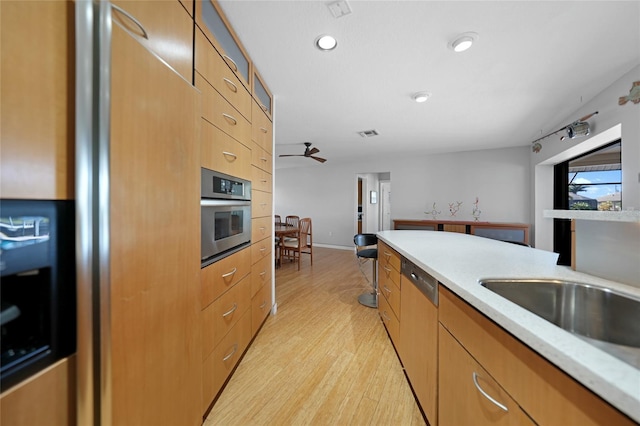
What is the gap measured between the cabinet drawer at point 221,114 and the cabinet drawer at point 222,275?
798 mm

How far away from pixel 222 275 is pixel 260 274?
29.0 inches

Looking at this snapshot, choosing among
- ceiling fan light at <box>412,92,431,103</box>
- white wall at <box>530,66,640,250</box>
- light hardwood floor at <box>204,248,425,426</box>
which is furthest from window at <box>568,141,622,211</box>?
light hardwood floor at <box>204,248,425,426</box>

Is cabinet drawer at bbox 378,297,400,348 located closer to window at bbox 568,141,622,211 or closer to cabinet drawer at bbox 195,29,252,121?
cabinet drawer at bbox 195,29,252,121

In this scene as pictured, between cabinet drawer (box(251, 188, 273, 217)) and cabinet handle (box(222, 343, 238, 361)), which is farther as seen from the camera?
cabinet drawer (box(251, 188, 273, 217))

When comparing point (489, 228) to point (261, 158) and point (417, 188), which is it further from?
point (261, 158)

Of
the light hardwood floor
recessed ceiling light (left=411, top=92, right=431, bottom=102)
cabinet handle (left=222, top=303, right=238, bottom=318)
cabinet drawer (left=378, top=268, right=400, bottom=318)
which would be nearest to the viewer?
the light hardwood floor

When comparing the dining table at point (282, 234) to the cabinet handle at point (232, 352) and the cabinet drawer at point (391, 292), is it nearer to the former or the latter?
the cabinet drawer at point (391, 292)

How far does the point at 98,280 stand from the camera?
59 cm

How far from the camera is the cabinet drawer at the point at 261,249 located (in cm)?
189

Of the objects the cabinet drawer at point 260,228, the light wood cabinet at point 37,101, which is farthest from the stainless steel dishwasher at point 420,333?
the light wood cabinet at point 37,101

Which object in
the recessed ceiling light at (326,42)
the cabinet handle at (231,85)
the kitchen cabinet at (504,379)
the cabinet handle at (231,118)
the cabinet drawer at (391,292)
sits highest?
the recessed ceiling light at (326,42)

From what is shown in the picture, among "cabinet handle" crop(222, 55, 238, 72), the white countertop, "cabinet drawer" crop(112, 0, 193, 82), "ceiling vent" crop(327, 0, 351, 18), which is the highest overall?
"ceiling vent" crop(327, 0, 351, 18)

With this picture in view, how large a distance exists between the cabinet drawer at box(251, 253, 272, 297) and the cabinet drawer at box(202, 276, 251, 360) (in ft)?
0.37

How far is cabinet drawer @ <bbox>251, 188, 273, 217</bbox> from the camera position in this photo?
1906 mm
